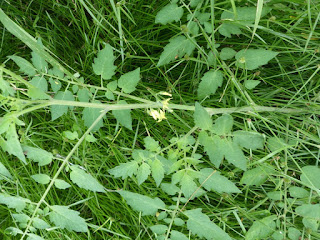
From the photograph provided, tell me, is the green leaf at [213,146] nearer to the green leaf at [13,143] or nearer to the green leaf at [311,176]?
the green leaf at [311,176]

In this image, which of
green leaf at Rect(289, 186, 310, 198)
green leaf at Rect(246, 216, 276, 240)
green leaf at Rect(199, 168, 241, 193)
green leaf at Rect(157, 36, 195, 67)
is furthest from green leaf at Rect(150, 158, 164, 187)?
green leaf at Rect(289, 186, 310, 198)

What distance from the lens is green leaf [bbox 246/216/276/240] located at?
1.49 m

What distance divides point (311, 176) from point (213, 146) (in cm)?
54

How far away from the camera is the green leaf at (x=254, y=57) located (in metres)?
1.37

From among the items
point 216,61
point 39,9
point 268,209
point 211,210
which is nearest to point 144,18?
point 216,61

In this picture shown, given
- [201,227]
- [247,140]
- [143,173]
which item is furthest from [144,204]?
[247,140]

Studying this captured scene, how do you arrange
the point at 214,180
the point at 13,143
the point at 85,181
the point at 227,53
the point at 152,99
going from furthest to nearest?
the point at 152,99, the point at 227,53, the point at 214,180, the point at 85,181, the point at 13,143

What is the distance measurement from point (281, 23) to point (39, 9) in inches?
50.8

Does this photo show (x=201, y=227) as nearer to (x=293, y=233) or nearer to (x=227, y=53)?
(x=293, y=233)

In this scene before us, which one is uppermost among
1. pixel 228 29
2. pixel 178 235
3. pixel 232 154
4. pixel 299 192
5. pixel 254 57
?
pixel 228 29

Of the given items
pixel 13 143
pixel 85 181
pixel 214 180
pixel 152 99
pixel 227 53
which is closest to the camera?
pixel 13 143

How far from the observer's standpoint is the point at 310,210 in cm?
148

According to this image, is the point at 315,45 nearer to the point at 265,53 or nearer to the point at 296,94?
the point at 296,94

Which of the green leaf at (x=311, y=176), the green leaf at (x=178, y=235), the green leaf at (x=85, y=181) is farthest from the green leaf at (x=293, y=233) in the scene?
the green leaf at (x=85, y=181)
